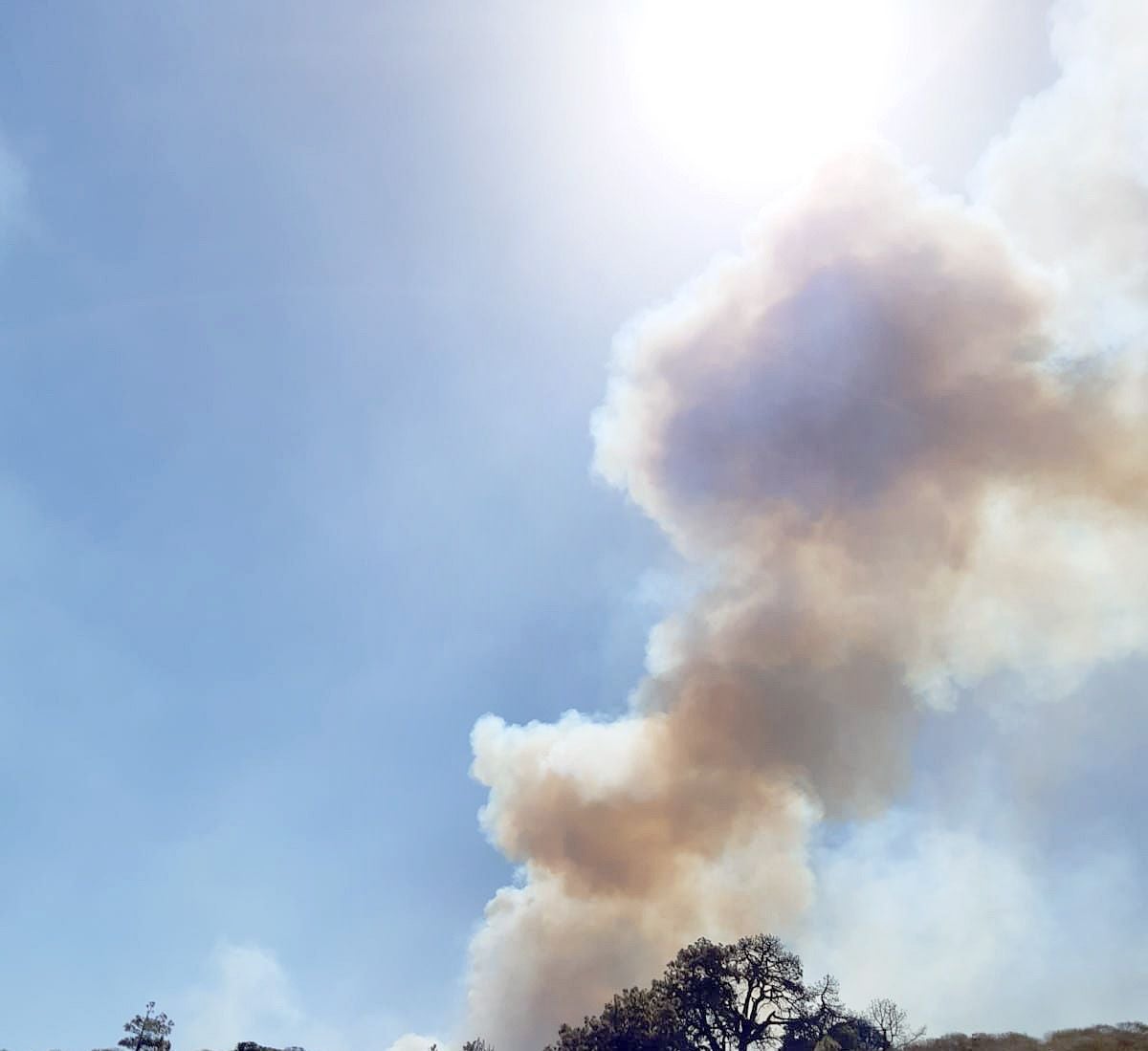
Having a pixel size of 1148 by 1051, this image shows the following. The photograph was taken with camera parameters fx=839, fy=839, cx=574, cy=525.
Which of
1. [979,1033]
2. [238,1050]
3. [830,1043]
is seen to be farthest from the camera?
[238,1050]

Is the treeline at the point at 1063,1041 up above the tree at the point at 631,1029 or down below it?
below

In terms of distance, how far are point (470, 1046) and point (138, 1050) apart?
1678 inches

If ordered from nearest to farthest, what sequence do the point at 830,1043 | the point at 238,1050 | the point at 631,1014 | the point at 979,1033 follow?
the point at 979,1033
the point at 830,1043
the point at 631,1014
the point at 238,1050

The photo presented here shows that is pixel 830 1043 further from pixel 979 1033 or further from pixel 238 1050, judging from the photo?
pixel 238 1050

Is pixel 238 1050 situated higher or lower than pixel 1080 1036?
higher

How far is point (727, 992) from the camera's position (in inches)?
3652

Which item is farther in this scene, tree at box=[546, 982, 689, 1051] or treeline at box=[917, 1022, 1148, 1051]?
tree at box=[546, 982, 689, 1051]

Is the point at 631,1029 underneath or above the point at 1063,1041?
above

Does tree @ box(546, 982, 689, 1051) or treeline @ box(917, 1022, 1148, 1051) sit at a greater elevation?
tree @ box(546, 982, 689, 1051)

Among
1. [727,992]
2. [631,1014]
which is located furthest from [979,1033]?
[631,1014]

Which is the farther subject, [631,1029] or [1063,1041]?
[631,1029]

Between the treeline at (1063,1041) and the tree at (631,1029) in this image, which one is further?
the tree at (631,1029)

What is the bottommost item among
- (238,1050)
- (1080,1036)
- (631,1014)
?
(1080,1036)

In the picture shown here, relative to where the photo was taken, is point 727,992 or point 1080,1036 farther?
point 727,992
